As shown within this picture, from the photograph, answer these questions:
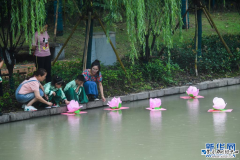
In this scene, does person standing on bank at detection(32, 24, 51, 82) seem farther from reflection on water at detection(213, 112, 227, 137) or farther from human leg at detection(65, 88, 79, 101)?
reflection on water at detection(213, 112, 227, 137)

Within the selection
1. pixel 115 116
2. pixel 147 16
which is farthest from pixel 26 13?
pixel 147 16

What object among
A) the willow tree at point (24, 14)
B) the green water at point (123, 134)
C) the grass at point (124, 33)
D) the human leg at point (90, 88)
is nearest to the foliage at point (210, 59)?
the grass at point (124, 33)

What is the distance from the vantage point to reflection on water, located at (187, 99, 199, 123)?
27.9 feet

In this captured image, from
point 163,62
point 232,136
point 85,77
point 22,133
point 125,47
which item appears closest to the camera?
point 232,136

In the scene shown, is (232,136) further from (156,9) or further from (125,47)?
(125,47)

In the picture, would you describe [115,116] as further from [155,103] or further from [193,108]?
[193,108]

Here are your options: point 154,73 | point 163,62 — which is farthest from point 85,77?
point 163,62

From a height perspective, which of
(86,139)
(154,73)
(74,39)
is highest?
(74,39)

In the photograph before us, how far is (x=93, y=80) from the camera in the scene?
10.4 metres

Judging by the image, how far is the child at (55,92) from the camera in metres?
9.43

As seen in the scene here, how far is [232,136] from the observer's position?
22.5 feet

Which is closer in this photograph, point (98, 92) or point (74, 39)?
point (98, 92)

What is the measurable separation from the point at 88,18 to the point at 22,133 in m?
4.66

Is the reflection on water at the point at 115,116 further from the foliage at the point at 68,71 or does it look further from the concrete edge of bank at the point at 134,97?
the foliage at the point at 68,71
